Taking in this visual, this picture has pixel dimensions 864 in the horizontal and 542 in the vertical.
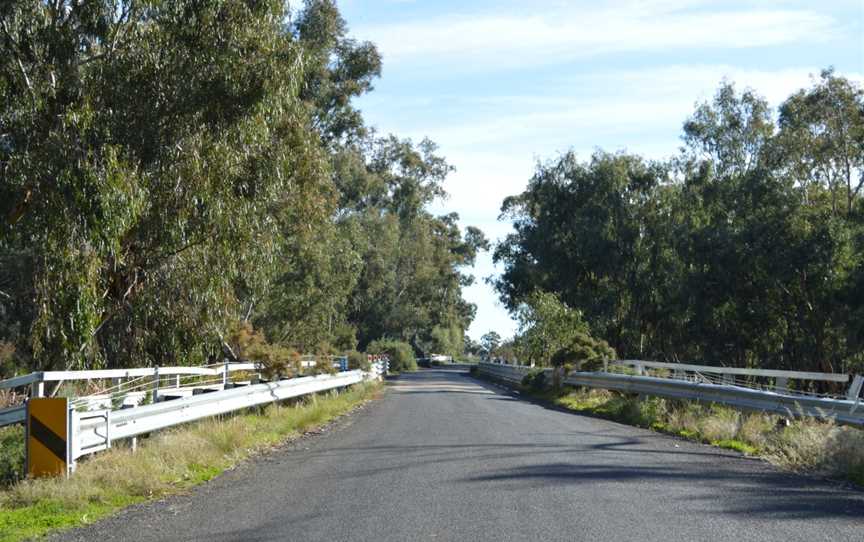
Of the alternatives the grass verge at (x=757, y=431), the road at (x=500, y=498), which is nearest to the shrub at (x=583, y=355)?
the grass verge at (x=757, y=431)

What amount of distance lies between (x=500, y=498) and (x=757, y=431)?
693 cm

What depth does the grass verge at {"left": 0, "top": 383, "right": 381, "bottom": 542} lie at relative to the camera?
8625 mm

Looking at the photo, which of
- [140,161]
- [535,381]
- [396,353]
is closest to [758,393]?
[140,161]

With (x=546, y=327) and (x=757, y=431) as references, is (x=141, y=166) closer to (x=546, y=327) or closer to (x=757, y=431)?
(x=757, y=431)

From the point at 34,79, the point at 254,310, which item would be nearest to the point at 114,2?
the point at 34,79

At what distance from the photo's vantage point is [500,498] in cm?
916

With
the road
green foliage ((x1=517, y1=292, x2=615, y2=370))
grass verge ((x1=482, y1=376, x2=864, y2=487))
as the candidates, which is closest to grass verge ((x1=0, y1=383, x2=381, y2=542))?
the road

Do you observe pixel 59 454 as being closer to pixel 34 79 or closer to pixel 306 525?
pixel 306 525

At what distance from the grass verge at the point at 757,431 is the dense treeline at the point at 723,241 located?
1969 cm

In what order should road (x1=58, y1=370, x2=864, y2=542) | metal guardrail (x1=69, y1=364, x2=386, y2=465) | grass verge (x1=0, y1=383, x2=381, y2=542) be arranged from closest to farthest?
road (x1=58, y1=370, x2=864, y2=542) < grass verge (x1=0, y1=383, x2=381, y2=542) < metal guardrail (x1=69, y1=364, x2=386, y2=465)

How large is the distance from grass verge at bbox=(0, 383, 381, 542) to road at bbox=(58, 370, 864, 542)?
0.35 m

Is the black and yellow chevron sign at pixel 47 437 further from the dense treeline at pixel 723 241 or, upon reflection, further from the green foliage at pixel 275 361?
the dense treeline at pixel 723 241

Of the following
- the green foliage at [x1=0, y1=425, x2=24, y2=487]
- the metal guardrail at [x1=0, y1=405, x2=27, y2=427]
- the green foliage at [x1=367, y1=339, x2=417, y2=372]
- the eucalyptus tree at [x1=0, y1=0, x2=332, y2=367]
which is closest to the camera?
the green foliage at [x1=0, y1=425, x2=24, y2=487]

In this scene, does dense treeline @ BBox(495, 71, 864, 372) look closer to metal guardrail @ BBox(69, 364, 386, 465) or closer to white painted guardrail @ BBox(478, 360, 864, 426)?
white painted guardrail @ BBox(478, 360, 864, 426)
